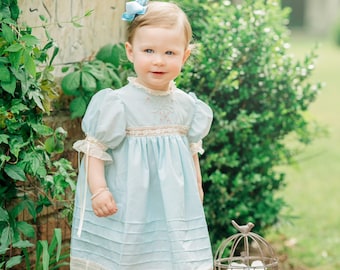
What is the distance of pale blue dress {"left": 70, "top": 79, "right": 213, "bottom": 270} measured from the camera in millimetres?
3316

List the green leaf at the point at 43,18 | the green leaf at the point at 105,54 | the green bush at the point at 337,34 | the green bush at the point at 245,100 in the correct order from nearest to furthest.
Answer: the green leaf at the point at 43,18 < the green leaf at the point at 105,54 < the green bush at the point at 245,100 < the green bush at the point at 337,34

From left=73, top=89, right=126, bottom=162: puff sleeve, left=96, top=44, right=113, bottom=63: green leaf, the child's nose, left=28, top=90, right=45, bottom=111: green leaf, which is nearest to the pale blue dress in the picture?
left=73, top=89, right=126, bottom=162: puff sleeve

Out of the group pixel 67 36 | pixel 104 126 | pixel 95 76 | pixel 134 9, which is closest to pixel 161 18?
pixel 134 9

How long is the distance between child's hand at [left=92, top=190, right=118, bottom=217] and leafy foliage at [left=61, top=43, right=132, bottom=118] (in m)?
0.78

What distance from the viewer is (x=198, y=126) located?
139 inches

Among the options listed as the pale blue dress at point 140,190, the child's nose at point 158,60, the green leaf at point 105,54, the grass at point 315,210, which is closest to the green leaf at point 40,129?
the pale blue dress at point 140,190

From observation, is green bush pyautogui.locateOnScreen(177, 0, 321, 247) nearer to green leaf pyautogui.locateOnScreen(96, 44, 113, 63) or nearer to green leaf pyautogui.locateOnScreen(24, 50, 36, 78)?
green leaf pyautogui.locateOnScreen(96, 44, 113, 63)

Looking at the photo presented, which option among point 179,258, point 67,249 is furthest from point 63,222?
point 179,258

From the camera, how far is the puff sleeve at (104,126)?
3.29 meters

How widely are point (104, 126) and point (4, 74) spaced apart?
1.55 ft

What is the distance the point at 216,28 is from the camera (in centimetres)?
458

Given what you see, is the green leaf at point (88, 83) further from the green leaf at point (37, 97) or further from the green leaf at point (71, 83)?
the green leaf at point (37, 97)

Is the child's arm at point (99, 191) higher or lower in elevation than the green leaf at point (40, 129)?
lower

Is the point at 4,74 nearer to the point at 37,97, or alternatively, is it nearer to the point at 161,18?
the point at 37,97
